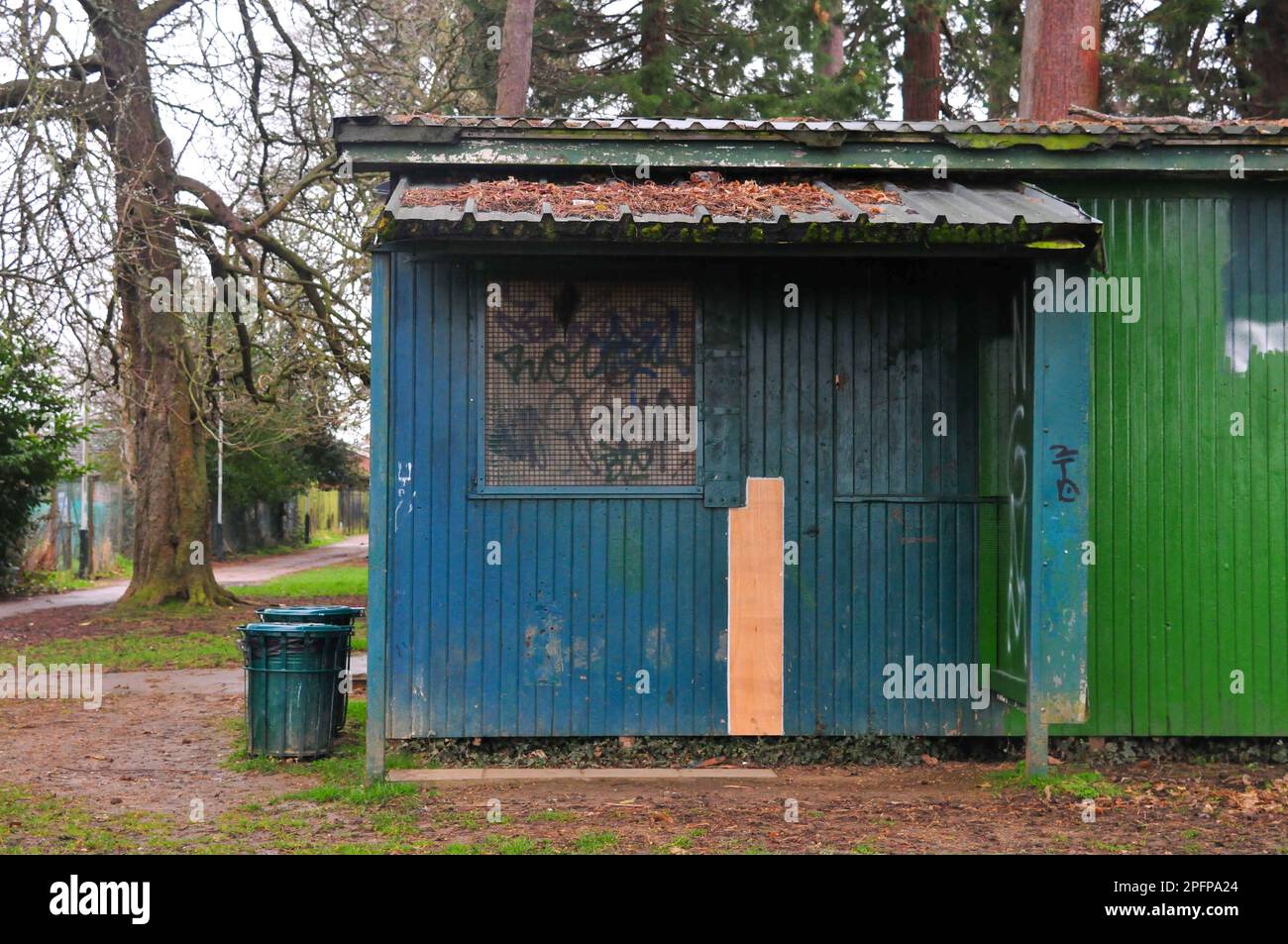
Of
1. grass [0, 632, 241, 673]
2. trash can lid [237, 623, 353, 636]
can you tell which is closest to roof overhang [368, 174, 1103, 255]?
trash can lid [237, 623, 353, 636]

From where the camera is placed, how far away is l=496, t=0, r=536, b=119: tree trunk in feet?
57.6

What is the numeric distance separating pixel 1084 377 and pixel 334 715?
5.48 m

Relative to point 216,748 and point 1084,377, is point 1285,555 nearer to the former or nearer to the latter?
point 1084,377

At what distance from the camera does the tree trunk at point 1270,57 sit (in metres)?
18.5

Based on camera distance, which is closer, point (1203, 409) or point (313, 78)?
point (1203, 409)

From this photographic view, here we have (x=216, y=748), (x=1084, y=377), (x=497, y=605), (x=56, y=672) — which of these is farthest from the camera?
(x=56, y=672)

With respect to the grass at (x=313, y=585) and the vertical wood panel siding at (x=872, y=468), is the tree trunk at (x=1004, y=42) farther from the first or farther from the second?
the grass at (x=313, y=585)

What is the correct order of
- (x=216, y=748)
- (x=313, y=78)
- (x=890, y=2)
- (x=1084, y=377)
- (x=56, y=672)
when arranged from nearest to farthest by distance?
(x=1084, y=377) < (x=216, y=748) < (x=56, y=672) < (x=313, y=78) < (x=890, y=2)

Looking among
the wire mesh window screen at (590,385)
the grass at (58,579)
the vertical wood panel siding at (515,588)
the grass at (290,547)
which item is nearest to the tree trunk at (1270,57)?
the wire mesh window screen at (590,385)

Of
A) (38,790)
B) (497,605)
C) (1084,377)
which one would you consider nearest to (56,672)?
(38,790)

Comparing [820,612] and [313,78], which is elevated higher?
[313,78]

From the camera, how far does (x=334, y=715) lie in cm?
895

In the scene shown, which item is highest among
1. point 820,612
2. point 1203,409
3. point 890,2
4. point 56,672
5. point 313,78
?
point 890,2

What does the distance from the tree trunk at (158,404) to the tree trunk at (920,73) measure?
39.1ft
